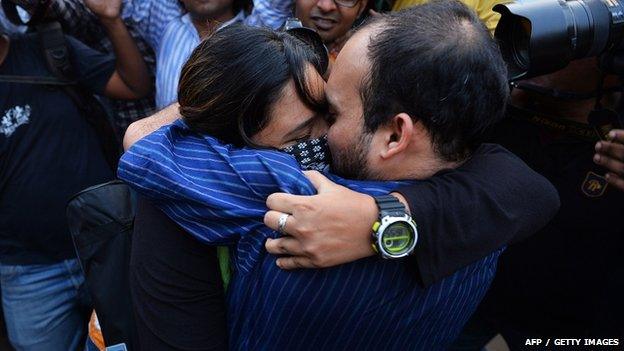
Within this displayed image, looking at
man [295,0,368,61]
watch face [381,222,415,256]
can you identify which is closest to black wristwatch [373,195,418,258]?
watch face [381,222,415,256]

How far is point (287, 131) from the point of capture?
126 centimetres

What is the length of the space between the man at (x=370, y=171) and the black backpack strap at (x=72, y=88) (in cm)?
143

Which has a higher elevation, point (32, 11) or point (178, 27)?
point (32, 11)

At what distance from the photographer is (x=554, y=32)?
158 cm

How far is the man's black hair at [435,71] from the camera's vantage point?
1091 millimetres

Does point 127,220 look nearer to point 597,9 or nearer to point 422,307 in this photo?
point 422,307

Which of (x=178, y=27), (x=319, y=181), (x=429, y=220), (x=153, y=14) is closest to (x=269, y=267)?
(x=319, y=181)

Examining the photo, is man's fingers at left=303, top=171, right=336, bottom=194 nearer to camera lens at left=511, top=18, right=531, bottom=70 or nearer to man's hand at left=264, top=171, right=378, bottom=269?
man's hand at left=264, top=171, right=378, bottom=269

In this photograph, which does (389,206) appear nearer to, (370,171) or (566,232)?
(370,171)

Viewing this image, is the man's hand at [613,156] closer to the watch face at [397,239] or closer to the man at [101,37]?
the watch face at [397,239]

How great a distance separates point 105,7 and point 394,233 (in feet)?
6.44

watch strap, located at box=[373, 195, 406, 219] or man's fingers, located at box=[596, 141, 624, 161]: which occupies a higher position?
watch strap, located at box=[373, 195, 406, 219]

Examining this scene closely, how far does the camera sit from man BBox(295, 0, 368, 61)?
97.7 inches

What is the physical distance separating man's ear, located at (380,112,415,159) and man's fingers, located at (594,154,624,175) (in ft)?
3.15
